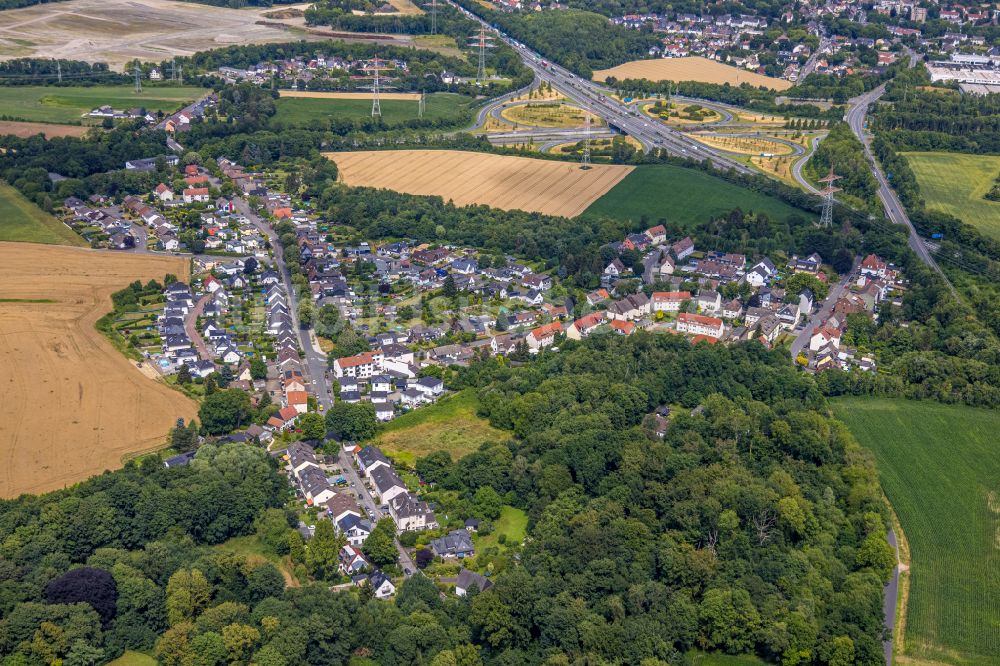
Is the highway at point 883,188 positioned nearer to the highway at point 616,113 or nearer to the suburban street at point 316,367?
the highway at point 616,113

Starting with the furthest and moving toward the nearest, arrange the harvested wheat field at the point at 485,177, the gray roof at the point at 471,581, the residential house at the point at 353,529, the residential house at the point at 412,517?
the harvested wheat field at the point at 485,177 < the residential house at the point at 412,517 < the residential house at the point at 353,529 < the gray roof at the point at 471,581

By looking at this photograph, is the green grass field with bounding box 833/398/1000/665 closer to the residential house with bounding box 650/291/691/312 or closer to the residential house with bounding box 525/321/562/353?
the residential house with bounding box 650/291/691/312

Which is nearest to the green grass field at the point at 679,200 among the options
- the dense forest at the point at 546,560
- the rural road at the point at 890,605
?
the dense forest at the point at 546,560

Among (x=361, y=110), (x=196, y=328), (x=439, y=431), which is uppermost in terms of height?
(x=361, y=110)

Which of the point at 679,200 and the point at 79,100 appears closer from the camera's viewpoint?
the point at 679,200

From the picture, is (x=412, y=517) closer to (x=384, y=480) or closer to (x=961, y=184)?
(x=384, y=480)

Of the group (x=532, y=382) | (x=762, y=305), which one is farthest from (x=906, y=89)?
(x=532, y=382)

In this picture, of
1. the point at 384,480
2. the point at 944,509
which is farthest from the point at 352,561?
the point at 944,509
